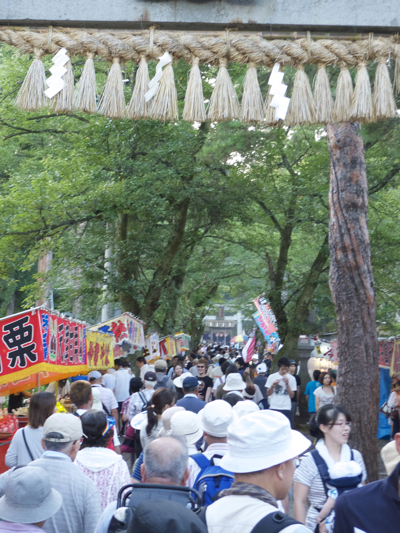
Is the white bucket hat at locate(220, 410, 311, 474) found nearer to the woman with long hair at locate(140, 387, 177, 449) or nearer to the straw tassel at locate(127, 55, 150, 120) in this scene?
the straw tassel at locate(127, 55, 150, 120)

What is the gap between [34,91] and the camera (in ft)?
11.3

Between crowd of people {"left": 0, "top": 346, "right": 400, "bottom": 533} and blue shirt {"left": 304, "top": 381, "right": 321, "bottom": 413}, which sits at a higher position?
crowd of people {"left": 0, "top": 346, "right": 400, "bottom": 533}

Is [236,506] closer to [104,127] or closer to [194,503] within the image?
[194,503]

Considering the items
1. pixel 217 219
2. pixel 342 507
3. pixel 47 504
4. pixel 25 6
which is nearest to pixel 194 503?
pixel 47 504

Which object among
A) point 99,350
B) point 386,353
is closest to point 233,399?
point 99,350

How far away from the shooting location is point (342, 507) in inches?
83.0

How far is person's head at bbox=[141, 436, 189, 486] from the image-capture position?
9.30 ft

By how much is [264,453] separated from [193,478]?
1982 mm

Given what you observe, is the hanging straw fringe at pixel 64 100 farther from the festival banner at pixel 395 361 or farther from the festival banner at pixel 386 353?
the festival banner at pixel 386 353

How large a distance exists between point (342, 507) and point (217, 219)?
16869mm

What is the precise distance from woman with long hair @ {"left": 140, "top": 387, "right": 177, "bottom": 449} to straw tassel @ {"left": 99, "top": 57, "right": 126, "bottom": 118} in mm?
3328

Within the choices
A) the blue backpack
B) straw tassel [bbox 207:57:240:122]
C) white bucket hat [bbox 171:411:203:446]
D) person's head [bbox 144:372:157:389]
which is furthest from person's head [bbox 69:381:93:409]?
straw tassel [bbox 207:57:240:122]

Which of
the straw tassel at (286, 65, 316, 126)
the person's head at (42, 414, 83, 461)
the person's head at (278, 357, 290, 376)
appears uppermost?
the straw tassel at (286, 65, 316, 126)

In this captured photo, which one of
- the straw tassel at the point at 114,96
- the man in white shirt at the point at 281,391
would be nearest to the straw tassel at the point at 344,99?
the straw tassel at the point at 114,96
